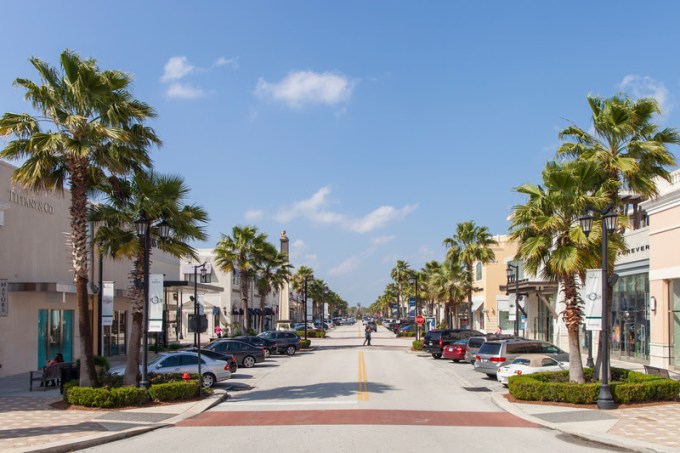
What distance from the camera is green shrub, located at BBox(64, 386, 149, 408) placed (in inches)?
720

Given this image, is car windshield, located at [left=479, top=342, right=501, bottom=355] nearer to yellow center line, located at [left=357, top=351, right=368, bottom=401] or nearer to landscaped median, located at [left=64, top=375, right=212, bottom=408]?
yellow center line, located at [left=357, top=351, right=368, bottom=401]

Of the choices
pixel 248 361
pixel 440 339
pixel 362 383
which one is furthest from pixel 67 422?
pixel 440 339

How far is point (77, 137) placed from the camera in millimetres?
19391

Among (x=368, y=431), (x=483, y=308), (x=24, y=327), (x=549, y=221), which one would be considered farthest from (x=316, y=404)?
(x=483, y=308)

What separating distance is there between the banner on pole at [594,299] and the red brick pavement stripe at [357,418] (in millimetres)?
3644

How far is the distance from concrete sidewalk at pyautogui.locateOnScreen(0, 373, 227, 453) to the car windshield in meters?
11.1

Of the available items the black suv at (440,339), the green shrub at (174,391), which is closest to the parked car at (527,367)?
the green shrub at (174,391)

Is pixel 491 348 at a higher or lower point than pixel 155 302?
lower

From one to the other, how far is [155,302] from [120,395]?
3245 mm

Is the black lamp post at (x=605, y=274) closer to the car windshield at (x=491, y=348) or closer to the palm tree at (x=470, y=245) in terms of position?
the car windshield at (x=491, y=348)

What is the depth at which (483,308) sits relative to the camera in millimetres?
63562

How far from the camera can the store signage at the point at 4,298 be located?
87.5ft

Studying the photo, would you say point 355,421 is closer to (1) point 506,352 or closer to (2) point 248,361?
(1) point 506,352

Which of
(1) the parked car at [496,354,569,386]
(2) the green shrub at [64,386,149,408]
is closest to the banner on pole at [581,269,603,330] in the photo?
(1) the parked car at [496,354,569,386]
